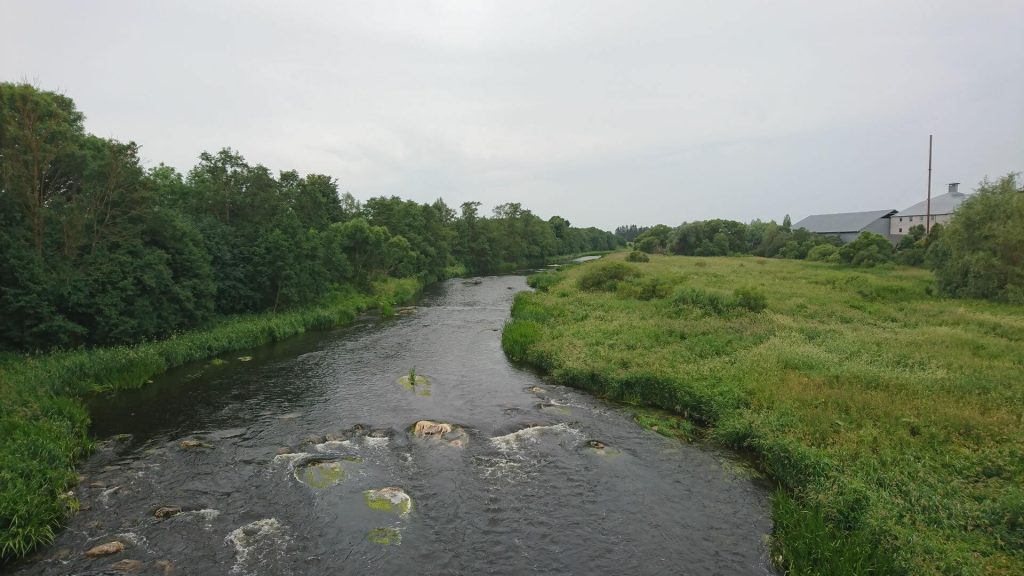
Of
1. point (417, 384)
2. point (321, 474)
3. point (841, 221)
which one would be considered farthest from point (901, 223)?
point (321, 474)

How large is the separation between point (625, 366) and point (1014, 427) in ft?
44.0

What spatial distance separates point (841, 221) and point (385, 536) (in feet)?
455

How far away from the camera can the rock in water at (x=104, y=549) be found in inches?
456

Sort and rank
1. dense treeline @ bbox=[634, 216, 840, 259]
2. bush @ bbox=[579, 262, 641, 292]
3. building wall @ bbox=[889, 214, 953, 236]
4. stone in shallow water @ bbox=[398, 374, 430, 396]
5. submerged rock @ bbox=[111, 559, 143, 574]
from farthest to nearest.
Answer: dense treeline @ bbox=[634, 216, 840, 259] < building wall @ bbox=[889, 214, 953, 236] < bush @ bbox=[579, 262, 641, 292] < stone in shallow water @ bbox=[398, 374, 430, 396] < submerged rock @ bbox=[111, 559, 143, 574]

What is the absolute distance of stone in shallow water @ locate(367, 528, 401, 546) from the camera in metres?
12.4

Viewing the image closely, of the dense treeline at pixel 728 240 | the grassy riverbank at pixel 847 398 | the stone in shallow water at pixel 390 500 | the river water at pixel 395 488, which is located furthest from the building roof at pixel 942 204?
the stone in shallow water at pixel 390 500

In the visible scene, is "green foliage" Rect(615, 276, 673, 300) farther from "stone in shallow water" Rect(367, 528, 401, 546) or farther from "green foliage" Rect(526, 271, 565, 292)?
"stone in shallow water" Rect(367, 528, 401, 546)

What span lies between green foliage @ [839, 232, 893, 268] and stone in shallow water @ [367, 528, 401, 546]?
71.3 meters

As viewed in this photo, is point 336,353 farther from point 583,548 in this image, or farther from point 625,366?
point 583,548

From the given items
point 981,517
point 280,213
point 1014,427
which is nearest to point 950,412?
point 1014,427

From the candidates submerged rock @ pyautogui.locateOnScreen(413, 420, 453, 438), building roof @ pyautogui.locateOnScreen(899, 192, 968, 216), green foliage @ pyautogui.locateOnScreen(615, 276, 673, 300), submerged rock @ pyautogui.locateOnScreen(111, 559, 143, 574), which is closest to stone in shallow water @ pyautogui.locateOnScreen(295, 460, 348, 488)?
submerged rock @ pyautogui.locateOnScreen(413, 420, 453, 438)

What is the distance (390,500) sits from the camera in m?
14.3

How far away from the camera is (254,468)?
16.0 m

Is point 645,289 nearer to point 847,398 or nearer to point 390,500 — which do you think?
point 847,398
